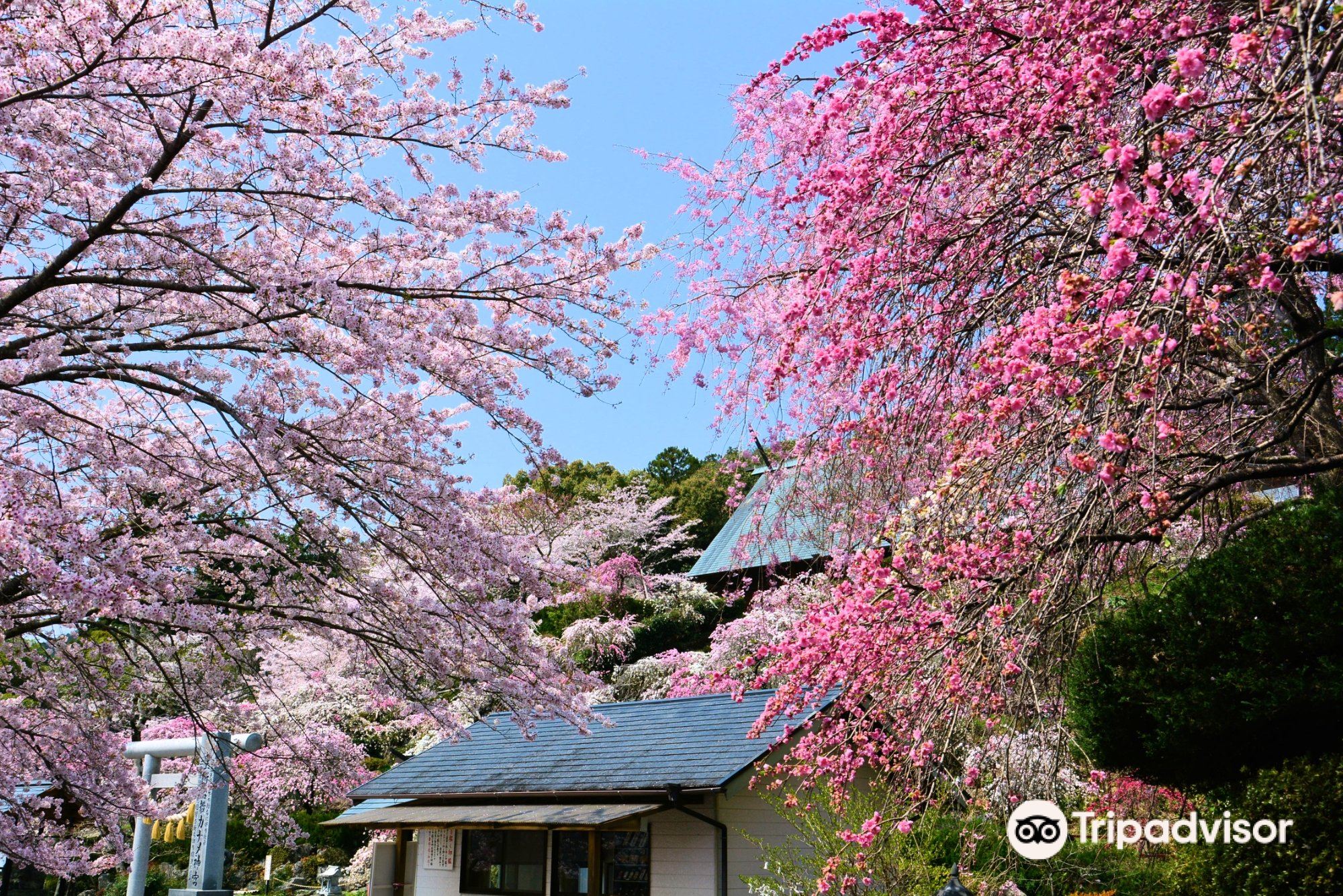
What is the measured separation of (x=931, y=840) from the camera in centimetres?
857

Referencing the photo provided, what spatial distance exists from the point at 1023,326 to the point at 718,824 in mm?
8241

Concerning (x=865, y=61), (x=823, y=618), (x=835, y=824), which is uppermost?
(x=865, y=61)

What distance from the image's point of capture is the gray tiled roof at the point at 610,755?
10773mm

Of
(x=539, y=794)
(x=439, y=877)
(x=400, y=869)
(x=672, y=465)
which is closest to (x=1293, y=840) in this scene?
(x=539, y=794)

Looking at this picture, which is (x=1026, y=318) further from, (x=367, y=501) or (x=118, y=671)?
(x=118, y=671)

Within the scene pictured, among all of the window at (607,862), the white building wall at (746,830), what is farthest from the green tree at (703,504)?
the white building wall at (746,830)

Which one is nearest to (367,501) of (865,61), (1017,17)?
(865,61)

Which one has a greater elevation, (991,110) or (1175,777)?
(991,110)

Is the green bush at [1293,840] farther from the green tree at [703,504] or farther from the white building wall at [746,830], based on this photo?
the green tree at [703,504]

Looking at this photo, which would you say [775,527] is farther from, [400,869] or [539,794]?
[400,869]

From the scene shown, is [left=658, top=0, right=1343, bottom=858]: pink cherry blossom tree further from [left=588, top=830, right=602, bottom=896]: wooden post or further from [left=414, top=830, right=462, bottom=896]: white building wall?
[left=414, top=830, right=462, bottom=896]: white building wall

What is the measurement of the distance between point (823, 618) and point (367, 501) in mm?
3032

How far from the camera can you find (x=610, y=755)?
12.1 metres

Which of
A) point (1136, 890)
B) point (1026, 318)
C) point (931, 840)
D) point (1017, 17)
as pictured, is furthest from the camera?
point (1136, 890)
